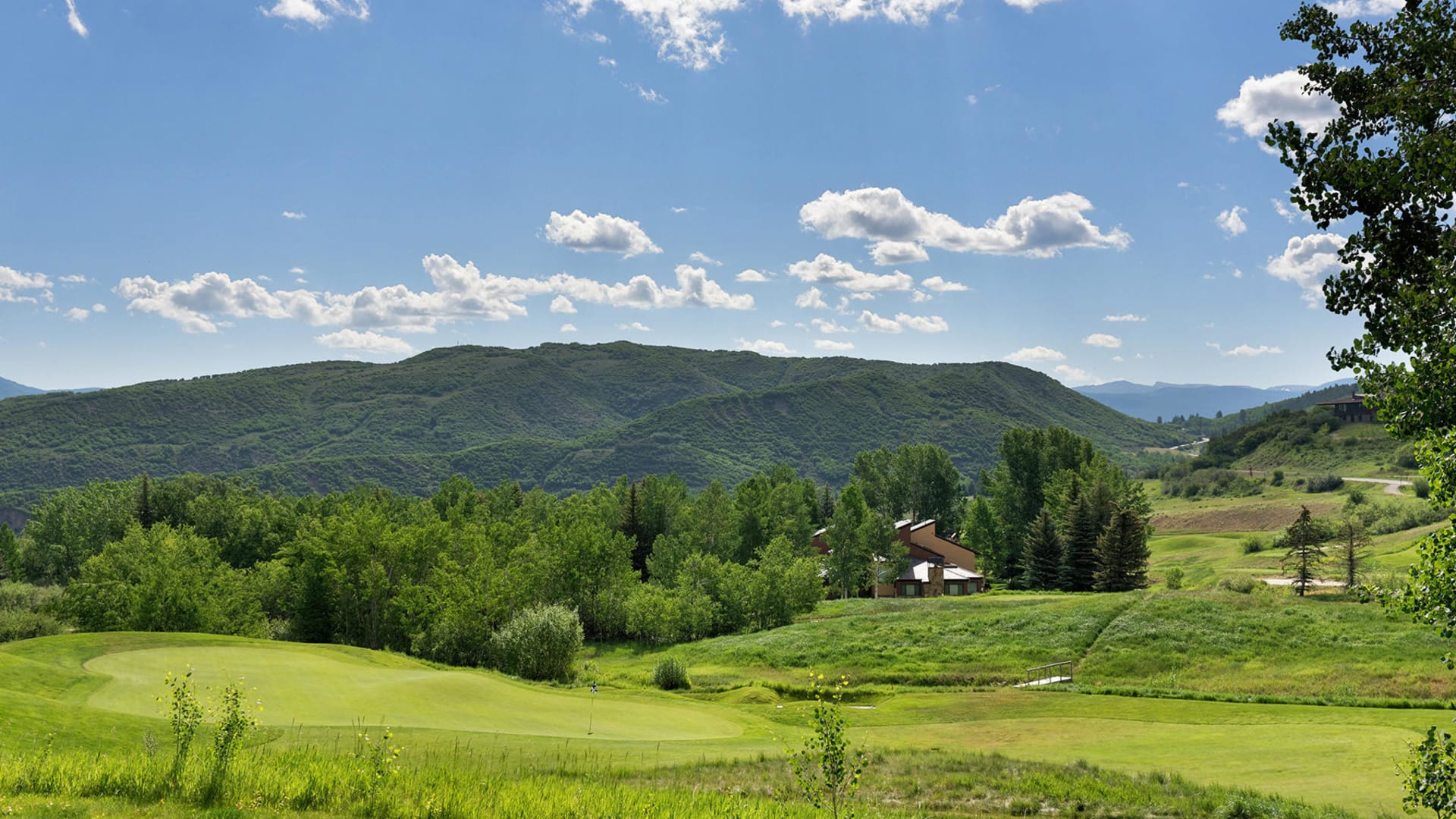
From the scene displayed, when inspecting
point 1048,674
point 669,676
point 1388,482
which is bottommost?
point 669,676

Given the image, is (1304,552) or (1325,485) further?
(1325,485)

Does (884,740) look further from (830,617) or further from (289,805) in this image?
(830,617)

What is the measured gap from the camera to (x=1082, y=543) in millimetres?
69938

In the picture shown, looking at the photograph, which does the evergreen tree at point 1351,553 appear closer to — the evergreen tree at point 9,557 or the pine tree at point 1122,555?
the pine tree at point 1122,555

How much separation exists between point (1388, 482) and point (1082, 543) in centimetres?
7813

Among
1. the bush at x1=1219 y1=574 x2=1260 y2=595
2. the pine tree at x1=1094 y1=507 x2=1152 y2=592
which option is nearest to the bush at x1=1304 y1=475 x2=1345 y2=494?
the pine tree at x1=1094 y1=507 x2=1152 y2=592

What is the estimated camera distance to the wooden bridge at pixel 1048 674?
124 ft

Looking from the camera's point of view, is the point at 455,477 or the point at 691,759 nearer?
the point at 691,759

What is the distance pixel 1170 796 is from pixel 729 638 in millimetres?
47096

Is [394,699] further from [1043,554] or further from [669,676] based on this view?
[1043,554]

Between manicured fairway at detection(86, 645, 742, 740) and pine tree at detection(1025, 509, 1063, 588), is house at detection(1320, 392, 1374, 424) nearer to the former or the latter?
pine tree at detection(1025, 509, 1063, 588)

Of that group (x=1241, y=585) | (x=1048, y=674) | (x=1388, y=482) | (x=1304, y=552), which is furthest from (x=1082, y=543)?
(x=1388, y=482)

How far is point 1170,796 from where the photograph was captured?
15.9m

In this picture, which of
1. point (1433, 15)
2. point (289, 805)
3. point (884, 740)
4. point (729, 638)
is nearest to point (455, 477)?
point (729, 638)
